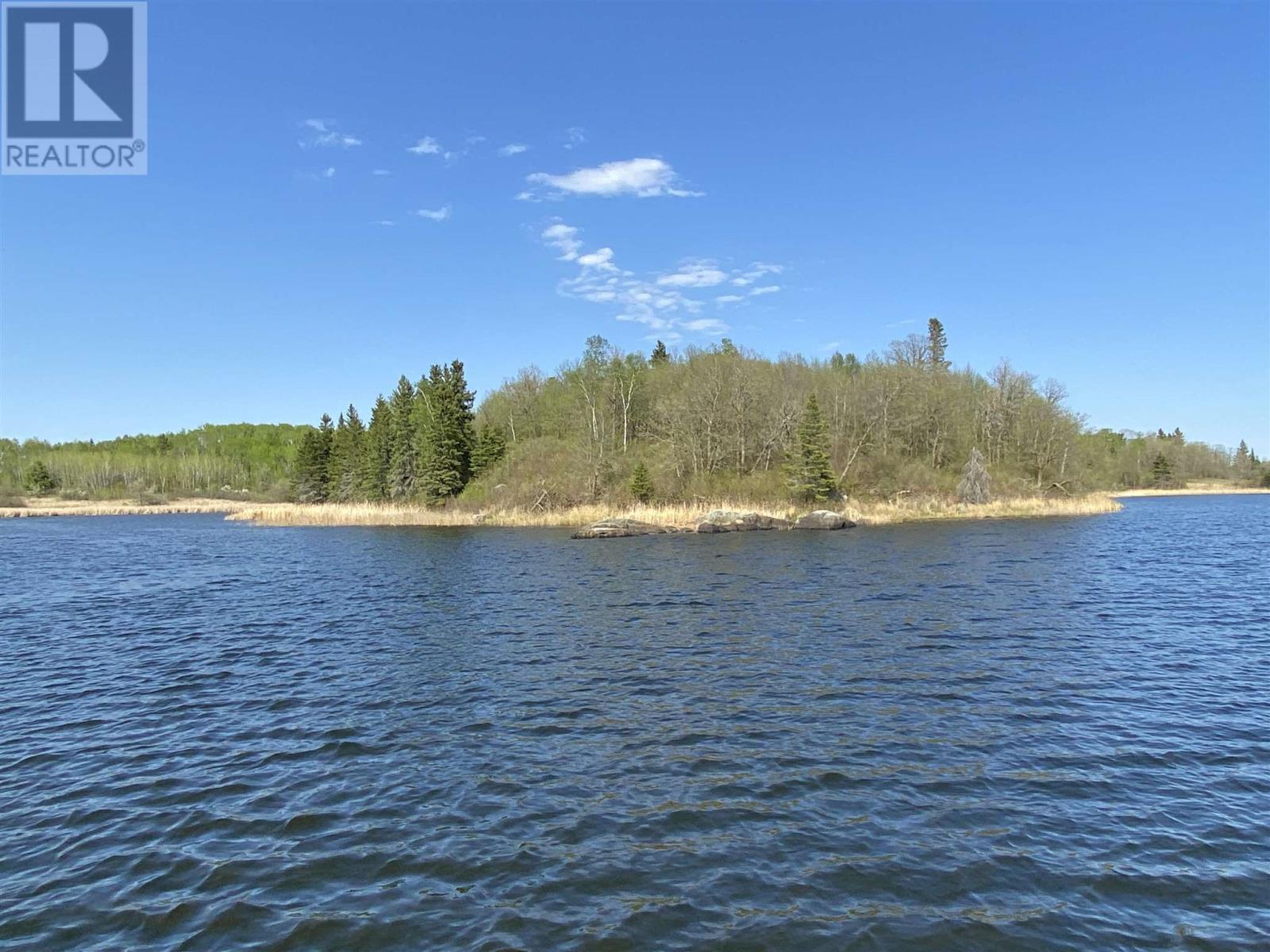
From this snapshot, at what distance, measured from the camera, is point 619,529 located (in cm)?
5625

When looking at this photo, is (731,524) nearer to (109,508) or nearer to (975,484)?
(975,484)

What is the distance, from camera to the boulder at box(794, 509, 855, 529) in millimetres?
59188

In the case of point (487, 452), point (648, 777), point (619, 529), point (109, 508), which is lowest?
point (648, 777)

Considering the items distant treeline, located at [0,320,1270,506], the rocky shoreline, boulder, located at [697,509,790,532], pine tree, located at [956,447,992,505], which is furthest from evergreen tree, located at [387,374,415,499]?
pine tree, located at [956,447,992,505]

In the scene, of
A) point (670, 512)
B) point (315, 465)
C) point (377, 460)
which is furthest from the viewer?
point (315, 465)

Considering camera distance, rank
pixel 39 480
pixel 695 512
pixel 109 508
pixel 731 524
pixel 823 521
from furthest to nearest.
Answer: pixel 39 480 < pixel 109 508 < pixel 695 512 < pixel 823 521 < pixel 731 524

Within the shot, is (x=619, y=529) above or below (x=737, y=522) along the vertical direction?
below

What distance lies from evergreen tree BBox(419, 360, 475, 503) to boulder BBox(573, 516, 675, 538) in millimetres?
29264

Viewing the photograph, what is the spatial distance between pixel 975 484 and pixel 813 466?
19.3 metres

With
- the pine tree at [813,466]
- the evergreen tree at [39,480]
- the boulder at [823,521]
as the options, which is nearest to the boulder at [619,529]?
the boulder at [823,521]

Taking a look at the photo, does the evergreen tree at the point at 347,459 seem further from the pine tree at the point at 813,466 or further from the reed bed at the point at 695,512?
the pine tree at the point at 813,466

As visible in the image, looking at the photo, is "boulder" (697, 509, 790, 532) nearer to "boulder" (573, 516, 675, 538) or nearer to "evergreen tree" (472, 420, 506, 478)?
"boulder" (573, 516, 675, 538)

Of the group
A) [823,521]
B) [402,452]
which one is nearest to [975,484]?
[823,521]

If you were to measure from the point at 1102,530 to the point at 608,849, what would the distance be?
53.5 meters
